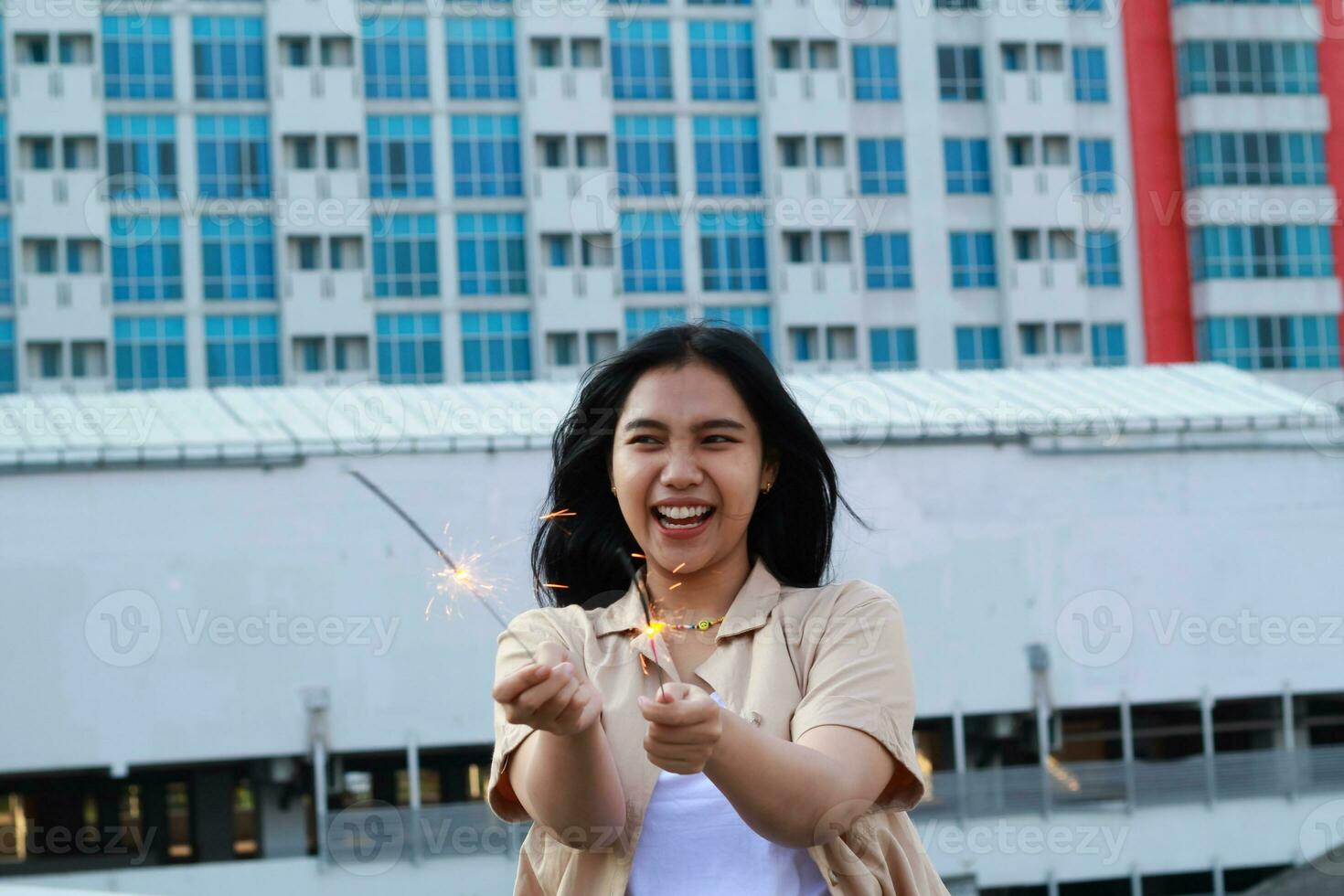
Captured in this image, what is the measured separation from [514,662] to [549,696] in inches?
15.4

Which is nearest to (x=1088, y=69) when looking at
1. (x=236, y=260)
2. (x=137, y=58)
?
(x=236, y=260)

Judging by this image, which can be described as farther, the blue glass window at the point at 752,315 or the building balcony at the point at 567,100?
the blue glass window at the point at 752,315

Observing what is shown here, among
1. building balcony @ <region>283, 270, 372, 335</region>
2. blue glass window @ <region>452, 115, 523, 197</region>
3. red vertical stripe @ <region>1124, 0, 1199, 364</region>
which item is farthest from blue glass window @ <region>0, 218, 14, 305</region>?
red vertical stripe @ <region>1124, 0, 1199, 364</region>

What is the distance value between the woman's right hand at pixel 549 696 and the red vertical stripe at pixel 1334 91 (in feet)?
143

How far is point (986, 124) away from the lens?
4231 cm

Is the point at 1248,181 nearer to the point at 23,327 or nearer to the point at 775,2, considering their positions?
the point at 775,2

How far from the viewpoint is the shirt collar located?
243 cm

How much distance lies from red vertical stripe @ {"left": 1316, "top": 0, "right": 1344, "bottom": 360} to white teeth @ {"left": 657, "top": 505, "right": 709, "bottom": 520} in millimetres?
43065

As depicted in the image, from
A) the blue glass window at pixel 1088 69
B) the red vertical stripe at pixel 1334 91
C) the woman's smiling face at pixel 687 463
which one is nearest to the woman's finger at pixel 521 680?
the woman's smiling face at pixel 687 463

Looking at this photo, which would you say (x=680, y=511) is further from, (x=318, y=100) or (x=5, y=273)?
(x=5, y=273)

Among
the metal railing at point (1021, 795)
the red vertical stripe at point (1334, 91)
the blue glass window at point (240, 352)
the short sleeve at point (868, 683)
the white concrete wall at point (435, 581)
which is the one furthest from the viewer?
the red vertical stripe at point (1334, 91)

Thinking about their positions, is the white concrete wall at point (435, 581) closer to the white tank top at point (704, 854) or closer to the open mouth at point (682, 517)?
the open mouth at point (682, 517)

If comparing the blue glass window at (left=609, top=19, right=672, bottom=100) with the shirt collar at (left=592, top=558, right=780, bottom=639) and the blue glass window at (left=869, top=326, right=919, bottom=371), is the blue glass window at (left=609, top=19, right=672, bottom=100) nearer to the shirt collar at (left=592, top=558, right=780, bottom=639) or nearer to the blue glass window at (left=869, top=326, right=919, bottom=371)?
the blue glass window at (left=869, top=326, right=919, bottom=371)

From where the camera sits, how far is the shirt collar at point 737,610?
7.98 feet
